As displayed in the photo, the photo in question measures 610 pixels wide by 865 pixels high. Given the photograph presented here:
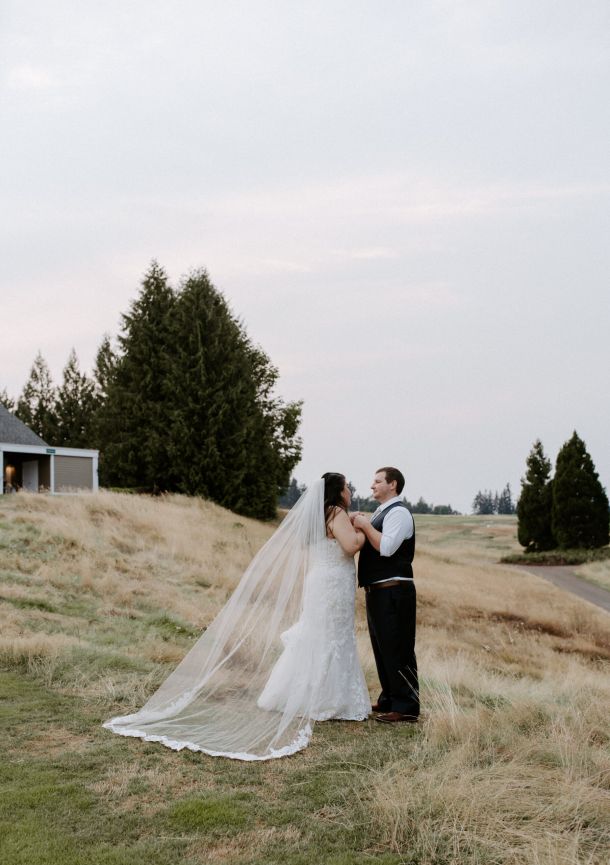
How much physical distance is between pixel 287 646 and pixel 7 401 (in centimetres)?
6443

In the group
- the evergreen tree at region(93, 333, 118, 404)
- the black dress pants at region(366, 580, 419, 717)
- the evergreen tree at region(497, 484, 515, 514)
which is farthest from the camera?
the evergreen tree at region(497, 484, 515, 514)

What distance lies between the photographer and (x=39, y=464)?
39.7m

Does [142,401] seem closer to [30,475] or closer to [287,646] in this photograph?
[30,475]

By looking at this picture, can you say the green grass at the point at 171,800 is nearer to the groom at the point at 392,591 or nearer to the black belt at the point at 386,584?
the groom at the point at 392,591

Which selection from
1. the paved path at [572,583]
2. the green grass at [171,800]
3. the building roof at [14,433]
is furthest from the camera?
the building roof at [14,433]

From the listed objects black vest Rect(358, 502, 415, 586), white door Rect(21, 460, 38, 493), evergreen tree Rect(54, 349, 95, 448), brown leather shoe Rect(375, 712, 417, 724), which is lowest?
brown leather shoe Rect(375, 712, 417, 724)

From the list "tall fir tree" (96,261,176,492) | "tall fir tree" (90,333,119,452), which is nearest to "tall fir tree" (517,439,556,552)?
"tall fir tree" (96,261,176,492)

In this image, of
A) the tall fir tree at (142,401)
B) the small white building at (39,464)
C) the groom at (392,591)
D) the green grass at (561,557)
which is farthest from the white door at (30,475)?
the groom at (392,591)

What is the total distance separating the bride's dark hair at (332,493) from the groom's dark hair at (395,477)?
1.30 feet

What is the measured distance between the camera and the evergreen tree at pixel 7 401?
2583 inches

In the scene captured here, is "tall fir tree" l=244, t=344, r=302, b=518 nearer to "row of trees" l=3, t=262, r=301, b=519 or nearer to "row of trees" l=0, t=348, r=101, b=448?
"row of trees" l=3, t=262, r=301, b=519

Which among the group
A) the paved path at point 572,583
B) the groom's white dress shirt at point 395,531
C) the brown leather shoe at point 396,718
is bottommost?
the paved path at point 572,583

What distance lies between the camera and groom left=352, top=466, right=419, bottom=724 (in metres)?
7.04

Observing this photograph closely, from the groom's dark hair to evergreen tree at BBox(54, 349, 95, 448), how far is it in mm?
54346
